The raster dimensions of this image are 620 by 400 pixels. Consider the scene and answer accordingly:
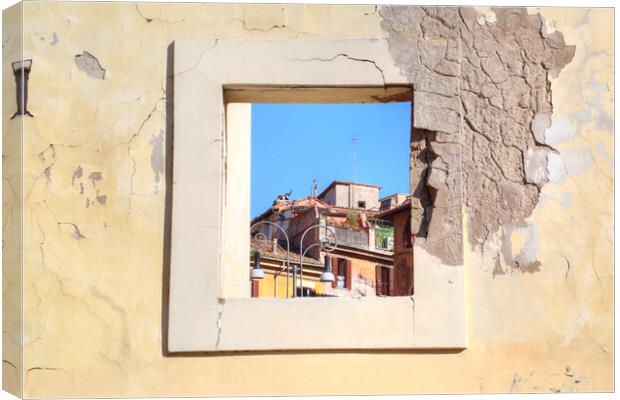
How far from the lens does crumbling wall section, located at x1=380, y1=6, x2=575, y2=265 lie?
13.1 feet

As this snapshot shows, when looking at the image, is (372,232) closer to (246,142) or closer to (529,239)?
(246,142)

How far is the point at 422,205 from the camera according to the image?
402 centimetres

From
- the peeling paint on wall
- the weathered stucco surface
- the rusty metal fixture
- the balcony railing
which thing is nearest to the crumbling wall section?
the weathered stucco surface

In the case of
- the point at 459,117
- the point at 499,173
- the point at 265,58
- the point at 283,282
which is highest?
the point at 265,58

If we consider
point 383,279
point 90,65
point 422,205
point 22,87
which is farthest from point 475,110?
point 383,279

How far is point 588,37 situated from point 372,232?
66.9 ft

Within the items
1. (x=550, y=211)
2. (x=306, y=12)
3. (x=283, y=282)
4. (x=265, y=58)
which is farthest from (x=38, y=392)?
(x=283, y=282)

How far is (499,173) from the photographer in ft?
13.2

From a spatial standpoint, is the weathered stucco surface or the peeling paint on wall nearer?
the weathered stucco surface

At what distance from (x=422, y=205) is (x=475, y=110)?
1.74 feet

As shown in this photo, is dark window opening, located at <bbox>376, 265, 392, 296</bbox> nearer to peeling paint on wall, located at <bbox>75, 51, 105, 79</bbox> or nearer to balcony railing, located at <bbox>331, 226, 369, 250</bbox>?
balcony railing, located at <bbox>331, 226, 369, 250</bbox>

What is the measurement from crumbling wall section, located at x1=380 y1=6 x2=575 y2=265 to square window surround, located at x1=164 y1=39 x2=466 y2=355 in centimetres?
14

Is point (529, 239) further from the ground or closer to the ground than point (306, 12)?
closer to the ground

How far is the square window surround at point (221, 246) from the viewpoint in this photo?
12.6 ft
